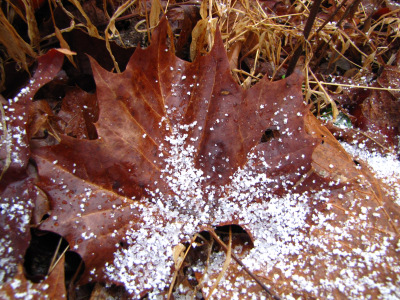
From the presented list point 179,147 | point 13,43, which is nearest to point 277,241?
point 179,147

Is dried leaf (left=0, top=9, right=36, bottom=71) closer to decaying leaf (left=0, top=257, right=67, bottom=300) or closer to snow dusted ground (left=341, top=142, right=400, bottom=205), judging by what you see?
decaying leaf (left=0, top=257, right=67, bottom=300)

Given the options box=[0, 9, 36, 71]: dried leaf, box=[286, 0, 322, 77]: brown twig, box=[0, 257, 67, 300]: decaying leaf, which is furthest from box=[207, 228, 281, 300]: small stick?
box=[0, 9, 36, 71]: dried leaf

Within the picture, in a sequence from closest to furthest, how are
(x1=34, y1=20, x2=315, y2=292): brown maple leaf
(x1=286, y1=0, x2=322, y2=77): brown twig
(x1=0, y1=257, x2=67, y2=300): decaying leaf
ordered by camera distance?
1. (x1=0, y1=257, x2=67, y2=300): decaying leaf
2. (x1=34, y1=20, x2=315, y2=292): brown maple leaf
3. (x1=286, y1=0, x2=322, y2=77): brown twig

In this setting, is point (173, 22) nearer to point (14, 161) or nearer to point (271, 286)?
point (14, 161)

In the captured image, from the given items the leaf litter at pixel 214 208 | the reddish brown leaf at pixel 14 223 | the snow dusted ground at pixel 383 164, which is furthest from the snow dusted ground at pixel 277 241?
the reddish brown leaf at pixel 14 223

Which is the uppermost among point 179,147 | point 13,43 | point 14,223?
point 13,43

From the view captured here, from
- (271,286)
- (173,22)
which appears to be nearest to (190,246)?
(271,286)

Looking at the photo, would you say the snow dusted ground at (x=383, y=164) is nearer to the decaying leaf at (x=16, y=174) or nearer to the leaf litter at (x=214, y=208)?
the leaf litter at (x=214, y=208)

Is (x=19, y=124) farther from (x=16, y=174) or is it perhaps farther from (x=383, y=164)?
(x=383, y=164)
